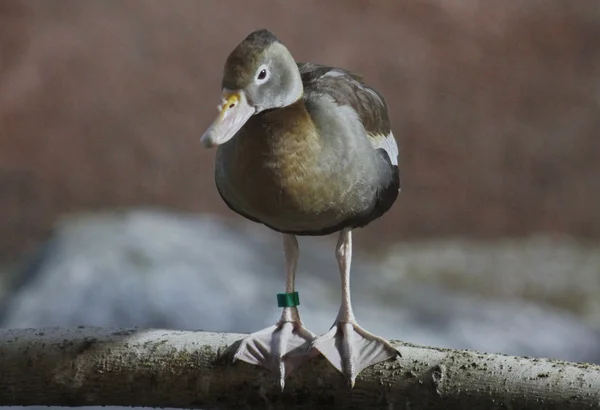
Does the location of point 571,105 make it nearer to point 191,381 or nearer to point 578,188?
point 578,188

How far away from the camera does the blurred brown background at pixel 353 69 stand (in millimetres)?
1705

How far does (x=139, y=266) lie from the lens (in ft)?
5.24

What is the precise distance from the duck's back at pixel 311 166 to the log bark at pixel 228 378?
0.41 ft

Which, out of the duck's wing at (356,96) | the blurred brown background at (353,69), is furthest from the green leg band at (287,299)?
the blurred brown background at (353,69)

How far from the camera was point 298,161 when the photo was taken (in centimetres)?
75

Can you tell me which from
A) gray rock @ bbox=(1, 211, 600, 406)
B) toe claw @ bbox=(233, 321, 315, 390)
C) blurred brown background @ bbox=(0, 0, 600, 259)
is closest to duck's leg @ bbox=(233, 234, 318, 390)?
toe claw @ bbox=(233, 321, 315, 390)

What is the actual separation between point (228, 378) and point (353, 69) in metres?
0.98

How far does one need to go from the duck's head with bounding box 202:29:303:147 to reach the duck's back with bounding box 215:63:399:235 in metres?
0.03

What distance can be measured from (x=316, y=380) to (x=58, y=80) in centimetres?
108

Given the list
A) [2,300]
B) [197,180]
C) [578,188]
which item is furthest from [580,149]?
[2,300]

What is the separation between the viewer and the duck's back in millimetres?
748

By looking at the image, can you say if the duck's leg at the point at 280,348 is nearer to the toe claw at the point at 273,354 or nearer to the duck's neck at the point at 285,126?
the toe claw at the point at 273,354

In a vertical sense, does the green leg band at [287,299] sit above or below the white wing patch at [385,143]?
below

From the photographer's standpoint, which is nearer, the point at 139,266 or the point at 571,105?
the point at 139,266
